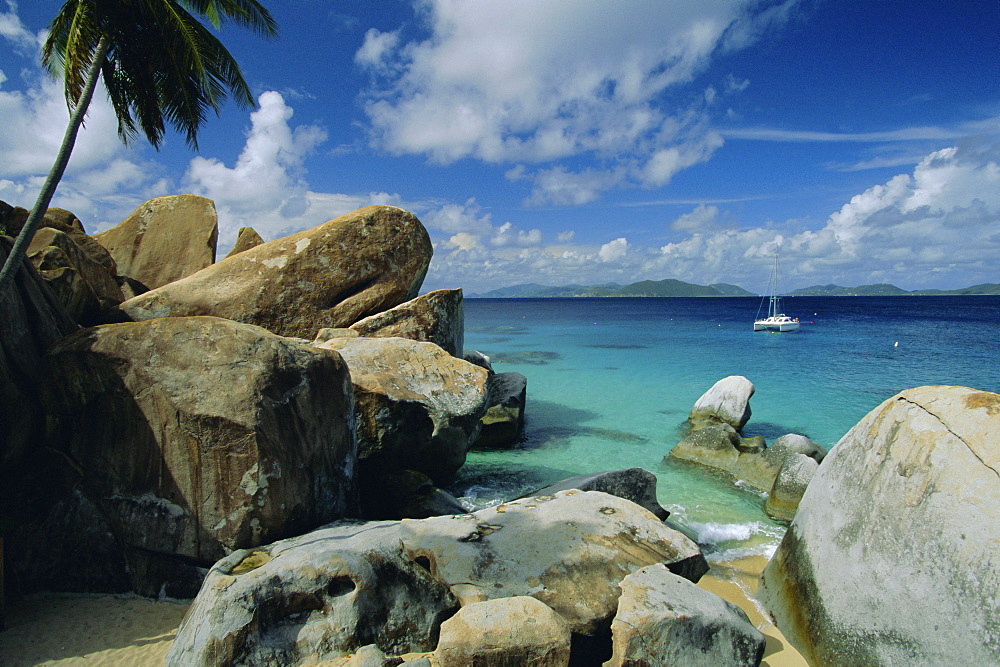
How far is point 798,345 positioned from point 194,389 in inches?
1652

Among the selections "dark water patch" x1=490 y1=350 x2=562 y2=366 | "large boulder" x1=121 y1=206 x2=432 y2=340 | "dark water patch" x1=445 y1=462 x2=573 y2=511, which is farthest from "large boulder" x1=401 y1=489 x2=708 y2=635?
"dark water patch" x1=490 y1=350 x2=562 y2=366

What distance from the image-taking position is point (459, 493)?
1012 cm

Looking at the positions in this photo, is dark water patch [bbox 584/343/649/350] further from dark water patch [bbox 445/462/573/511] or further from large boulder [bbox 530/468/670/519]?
large boulder [bbox 530/468/670/519]

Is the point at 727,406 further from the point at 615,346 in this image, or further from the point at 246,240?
the point at 615,346

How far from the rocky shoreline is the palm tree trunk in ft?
1.32

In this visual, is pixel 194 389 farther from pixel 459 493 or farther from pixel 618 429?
pixel 618 429

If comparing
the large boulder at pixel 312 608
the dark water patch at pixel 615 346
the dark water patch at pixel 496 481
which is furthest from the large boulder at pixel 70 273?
the dark water patch at pixel 615 346

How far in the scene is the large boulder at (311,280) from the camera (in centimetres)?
1133

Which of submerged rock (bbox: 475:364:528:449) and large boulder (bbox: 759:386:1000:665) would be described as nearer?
large boulder (bbox: 759:386:1000:665)

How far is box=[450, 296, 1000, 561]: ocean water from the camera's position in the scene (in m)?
10.2

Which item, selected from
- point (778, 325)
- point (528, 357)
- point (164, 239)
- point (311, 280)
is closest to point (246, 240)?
point (164, 239)

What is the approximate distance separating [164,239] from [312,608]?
45.1 ft

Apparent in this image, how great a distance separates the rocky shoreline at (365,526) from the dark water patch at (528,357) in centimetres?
2172

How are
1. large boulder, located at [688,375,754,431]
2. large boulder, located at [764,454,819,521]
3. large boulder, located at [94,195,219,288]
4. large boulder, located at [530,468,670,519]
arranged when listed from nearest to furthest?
large boulder, located at [530,468,670,519]
large boulder, located at [764,454,819,521]
large boulder, located at [94,195,219,288]
large boulder, located at [688,375,754,431]
